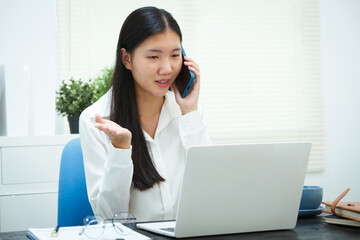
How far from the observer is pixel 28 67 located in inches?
106

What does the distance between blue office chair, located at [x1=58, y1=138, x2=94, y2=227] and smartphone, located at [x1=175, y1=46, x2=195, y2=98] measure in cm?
49

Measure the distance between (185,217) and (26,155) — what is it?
5.88 feet

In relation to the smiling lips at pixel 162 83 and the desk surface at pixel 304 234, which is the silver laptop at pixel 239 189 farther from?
the smiling lips at pixel 162 83

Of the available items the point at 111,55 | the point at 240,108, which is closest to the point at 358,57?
the point at 240,108

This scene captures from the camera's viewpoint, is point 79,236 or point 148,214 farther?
point 148,214

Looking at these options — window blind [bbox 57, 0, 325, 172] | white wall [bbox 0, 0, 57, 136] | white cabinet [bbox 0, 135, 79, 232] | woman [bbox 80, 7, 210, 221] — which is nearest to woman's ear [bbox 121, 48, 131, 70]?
woman [bbox 80, 7, 210, 221]

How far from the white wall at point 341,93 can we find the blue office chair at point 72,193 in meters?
2.74

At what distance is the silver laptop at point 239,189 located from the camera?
102cm

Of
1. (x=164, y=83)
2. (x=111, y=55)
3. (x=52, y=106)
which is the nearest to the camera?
(x=164, y=83)

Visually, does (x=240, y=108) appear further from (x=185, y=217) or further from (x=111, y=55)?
(x=185, y=217)

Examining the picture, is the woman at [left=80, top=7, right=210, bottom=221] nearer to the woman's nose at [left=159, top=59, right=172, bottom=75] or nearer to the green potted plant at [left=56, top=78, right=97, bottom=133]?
the woman's nose at [left=159, top=59, right=172, bottom=75]

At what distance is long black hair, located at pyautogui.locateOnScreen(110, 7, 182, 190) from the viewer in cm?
165

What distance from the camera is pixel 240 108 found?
12.3 ft

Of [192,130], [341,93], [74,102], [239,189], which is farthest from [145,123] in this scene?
[341,93]
